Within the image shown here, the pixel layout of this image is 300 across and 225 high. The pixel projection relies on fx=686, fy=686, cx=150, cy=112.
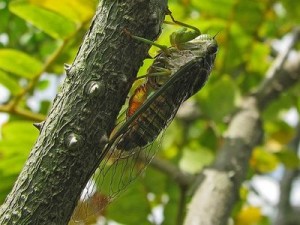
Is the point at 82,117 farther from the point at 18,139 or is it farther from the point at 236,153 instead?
the point at 236,153

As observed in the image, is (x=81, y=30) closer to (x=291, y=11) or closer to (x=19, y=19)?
(x=19, y=19)

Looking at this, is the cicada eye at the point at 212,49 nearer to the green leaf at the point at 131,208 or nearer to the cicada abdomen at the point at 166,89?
the cicada abdomen at the point at 166,89

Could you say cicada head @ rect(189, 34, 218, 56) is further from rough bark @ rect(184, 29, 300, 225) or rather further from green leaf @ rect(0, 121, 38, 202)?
green leaf @ rect(0, 121, 38, 202)

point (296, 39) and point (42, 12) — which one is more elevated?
point (296, 39)

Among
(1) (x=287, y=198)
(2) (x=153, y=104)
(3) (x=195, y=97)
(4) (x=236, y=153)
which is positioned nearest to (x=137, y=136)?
(2) (x=153, y=104)

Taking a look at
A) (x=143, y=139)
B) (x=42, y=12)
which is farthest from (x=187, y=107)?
(x=143, y=139)
